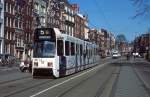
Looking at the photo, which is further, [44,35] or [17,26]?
[17,26]

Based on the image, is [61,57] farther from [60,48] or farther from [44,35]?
[44,35]

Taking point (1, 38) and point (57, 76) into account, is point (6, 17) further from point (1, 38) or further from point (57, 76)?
point (57, 76)

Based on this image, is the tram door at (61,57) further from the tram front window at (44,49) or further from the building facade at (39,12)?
the building facade at (39,12)

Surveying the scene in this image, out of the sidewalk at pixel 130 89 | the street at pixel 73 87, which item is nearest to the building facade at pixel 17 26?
the street at pixel 73 87

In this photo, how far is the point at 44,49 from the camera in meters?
29.4

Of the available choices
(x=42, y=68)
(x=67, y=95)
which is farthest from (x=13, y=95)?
(x=42, y=68)

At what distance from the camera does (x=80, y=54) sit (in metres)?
38.8

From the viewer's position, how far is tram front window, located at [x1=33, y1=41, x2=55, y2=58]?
2914cm

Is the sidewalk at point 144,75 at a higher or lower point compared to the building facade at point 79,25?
lower

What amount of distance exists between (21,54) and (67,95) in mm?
75110

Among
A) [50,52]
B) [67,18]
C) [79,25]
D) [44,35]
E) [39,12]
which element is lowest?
[50,52]

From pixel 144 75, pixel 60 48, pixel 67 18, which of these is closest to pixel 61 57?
pixel 60 48

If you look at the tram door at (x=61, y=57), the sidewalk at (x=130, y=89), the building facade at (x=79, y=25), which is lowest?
the sidewalk at (x=130, y=89)

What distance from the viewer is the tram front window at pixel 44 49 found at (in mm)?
29141
